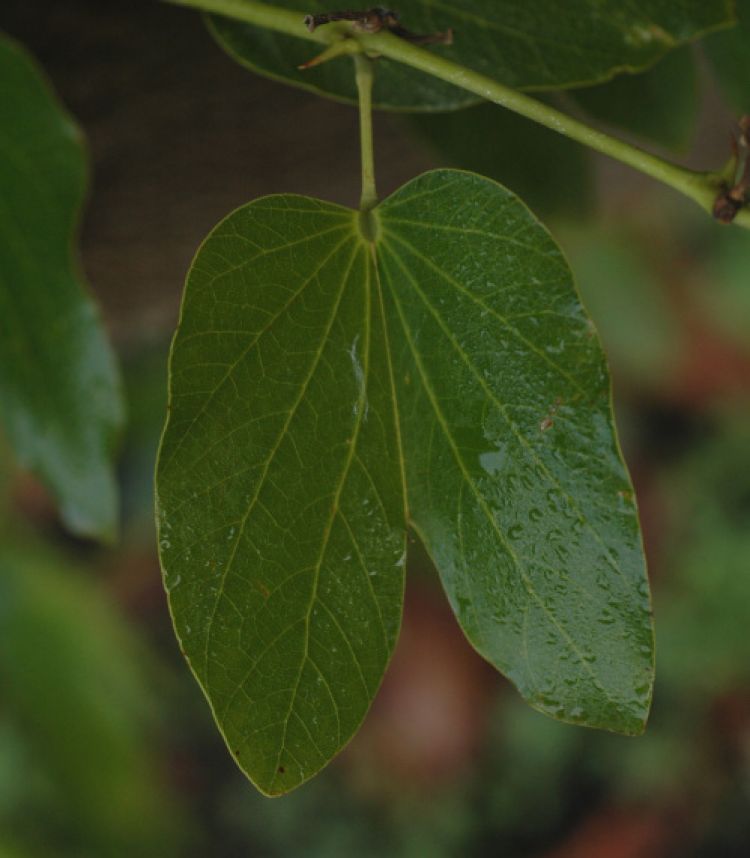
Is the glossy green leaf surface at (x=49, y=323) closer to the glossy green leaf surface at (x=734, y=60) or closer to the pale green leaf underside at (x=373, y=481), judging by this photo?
the pale green leaf underside at (x=373, y=481)

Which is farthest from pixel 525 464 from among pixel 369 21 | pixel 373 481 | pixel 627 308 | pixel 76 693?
pixel 627 308

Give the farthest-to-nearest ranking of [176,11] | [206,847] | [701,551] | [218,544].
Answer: [206,847], [701,551], [176,11], [218,544]

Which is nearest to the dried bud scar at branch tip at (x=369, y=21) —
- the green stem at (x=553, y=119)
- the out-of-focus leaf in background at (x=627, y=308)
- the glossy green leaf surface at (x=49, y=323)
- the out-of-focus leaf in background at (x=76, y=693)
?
the green stem at (x=553, y=119)

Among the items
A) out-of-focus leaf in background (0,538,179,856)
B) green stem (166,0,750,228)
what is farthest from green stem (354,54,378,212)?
out-of-focus leaf in background (0,538,179,856)

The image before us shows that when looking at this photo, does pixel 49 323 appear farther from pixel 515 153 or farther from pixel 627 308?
pixel 627 308

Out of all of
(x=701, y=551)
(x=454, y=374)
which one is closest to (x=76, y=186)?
(x=454, y=374)

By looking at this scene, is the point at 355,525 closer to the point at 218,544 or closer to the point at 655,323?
the point at 218,544

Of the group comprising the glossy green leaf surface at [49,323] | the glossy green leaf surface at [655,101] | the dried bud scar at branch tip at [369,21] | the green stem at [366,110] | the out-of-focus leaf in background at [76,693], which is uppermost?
the dried bud scar at branch tip at [369,21]
